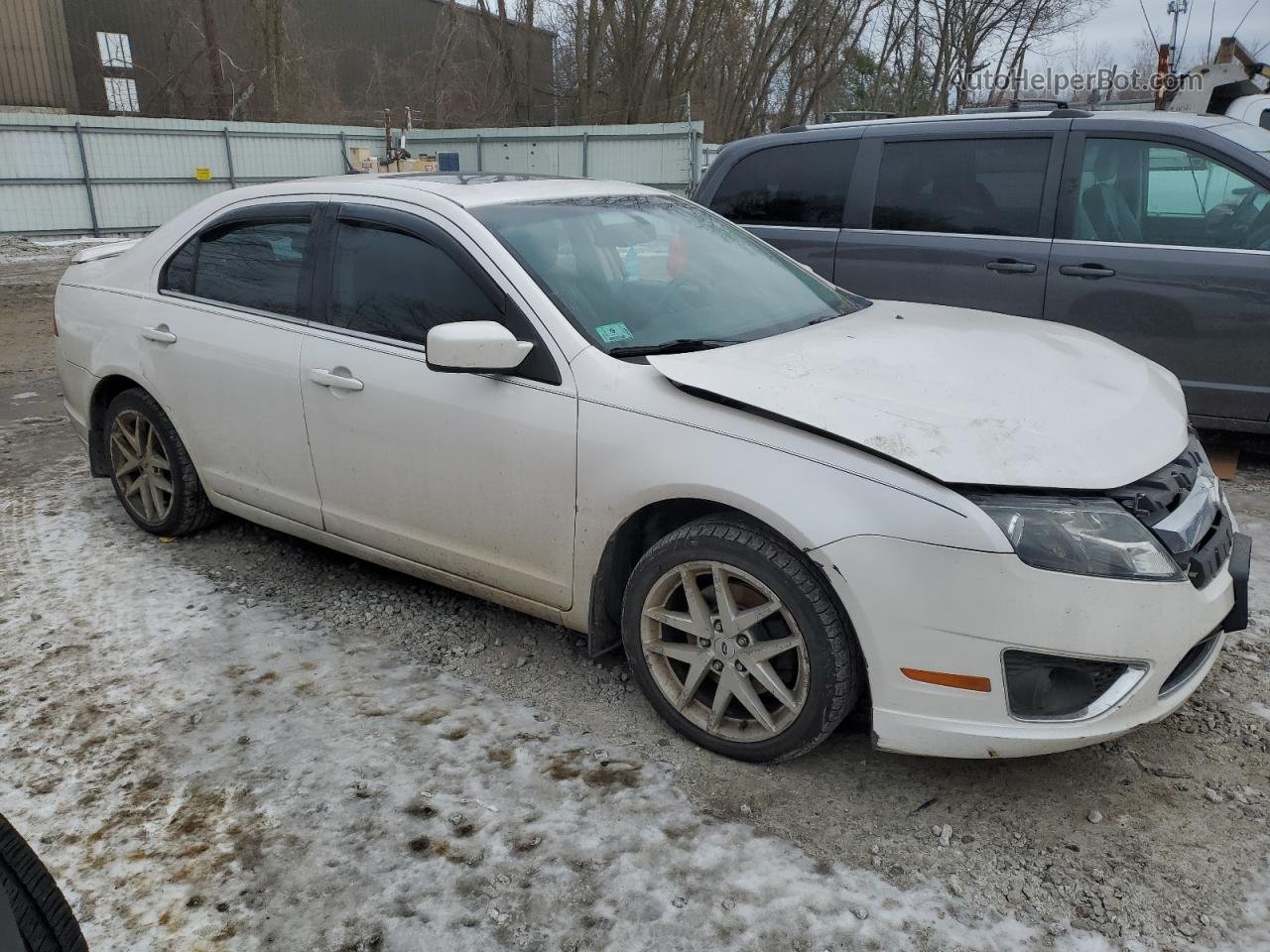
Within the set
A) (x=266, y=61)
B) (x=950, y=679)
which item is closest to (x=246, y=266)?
(x=950, y=679)

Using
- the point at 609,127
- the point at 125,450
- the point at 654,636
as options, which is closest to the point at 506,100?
the point at 609,127

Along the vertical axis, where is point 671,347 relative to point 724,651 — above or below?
above

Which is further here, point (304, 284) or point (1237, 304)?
point (1237, 304)

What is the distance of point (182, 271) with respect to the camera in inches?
171

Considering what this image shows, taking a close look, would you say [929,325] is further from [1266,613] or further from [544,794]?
[544,794]

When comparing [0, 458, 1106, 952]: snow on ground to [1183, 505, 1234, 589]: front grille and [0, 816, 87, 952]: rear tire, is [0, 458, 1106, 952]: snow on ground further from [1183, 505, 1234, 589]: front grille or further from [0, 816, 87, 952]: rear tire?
[1183, 505, 1234, 589]: front grille

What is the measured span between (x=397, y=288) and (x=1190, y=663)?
2.71 m

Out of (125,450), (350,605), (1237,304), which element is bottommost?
(350,605)

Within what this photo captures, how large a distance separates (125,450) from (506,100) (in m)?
28.8

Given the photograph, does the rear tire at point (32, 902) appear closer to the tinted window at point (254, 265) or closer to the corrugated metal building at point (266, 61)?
the tinted window at point (254, 265)

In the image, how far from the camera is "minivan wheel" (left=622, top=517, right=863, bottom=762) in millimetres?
2645

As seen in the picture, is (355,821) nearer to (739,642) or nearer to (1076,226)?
(739,642)

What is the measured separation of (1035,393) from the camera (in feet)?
9.25

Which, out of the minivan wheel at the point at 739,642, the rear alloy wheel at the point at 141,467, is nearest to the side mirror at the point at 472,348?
the minivan wheel at the point at 739,642
